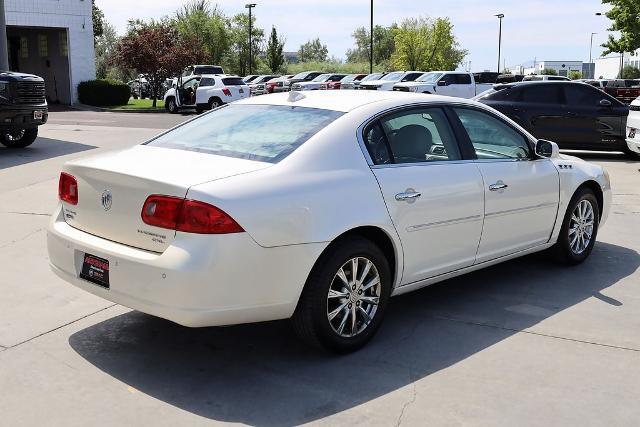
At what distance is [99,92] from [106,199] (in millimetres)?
33602

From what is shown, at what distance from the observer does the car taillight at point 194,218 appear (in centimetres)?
371

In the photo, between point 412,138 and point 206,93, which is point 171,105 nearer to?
point 206,93

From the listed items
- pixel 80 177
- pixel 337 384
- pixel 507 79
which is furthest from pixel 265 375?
pixel 507 79

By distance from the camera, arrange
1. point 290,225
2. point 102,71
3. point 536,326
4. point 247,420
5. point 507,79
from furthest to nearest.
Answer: point 102,71
point 507,79
point 536,326
point 290,225
point 247,420

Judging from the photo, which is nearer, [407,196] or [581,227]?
[407,196]

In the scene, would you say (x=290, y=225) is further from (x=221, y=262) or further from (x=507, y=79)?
(x=507, y=79)

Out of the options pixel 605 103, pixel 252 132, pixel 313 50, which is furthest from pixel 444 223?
pixel 313 50

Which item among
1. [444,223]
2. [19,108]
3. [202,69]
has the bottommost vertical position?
[444,223]

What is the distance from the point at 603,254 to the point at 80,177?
4.74 metres

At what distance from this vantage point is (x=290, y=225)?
3906mm

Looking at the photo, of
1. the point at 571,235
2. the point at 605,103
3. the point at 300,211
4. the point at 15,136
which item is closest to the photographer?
the point at 300,211

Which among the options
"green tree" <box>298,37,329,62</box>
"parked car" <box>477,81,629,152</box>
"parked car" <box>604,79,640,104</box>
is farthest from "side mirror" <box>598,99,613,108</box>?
"green tree" <box>298,37,329,62</box>

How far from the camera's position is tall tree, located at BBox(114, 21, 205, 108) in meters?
37.2

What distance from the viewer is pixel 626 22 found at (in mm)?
43406
